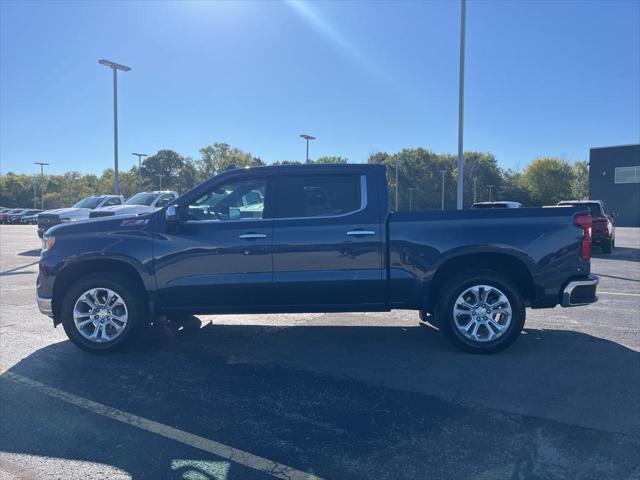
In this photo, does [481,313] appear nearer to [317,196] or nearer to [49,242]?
[317,196]

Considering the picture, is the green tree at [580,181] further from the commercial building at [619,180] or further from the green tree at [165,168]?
the green tree at [165,168]

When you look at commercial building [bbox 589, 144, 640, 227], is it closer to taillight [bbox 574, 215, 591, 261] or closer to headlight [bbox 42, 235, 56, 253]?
taillight [bbox 574, 215, 591, 261]

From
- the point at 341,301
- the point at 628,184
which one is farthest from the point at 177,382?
the point at 628,184

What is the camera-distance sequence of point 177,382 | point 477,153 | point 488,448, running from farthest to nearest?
point 477,153, point 177,382, point 488,448

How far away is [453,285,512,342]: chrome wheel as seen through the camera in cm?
543

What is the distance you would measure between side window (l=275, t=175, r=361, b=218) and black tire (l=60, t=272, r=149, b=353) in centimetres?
177

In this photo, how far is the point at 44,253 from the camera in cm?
561

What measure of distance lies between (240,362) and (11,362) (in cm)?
238

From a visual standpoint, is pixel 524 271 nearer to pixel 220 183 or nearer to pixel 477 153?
pixel 220 183

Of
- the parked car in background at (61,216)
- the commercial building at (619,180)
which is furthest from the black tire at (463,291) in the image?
the commercial building at (619,180)

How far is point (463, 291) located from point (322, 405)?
83.6 inches

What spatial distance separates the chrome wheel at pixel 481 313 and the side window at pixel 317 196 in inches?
60.6

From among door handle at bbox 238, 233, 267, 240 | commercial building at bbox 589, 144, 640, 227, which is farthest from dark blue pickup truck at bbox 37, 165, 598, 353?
commercial building at bbox 589, 144, 640, 227

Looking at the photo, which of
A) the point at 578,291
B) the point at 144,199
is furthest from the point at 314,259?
the point at 144,199
